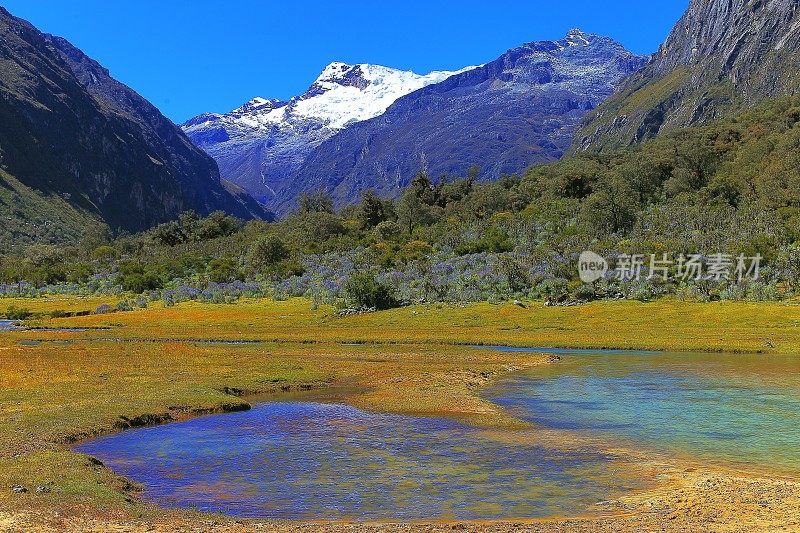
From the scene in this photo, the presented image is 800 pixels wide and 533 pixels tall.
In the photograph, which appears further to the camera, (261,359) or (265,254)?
(265,254)

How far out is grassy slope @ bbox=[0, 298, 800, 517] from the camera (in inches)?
973

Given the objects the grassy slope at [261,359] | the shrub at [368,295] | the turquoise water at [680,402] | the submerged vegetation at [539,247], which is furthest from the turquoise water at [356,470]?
the submerged vegetation at [539,247]

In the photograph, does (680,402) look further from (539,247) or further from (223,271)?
(223,271)

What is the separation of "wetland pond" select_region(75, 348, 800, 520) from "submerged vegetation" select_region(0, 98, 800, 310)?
57.9m

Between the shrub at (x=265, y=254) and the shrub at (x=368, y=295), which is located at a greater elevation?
the shrub at (x=265, y=254)

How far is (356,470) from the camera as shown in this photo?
2325cm

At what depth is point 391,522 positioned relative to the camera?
18219 mm

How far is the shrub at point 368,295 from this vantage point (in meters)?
94.7

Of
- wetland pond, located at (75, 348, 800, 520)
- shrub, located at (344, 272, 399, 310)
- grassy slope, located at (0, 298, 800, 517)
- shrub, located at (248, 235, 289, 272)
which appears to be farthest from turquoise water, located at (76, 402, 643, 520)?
shrub, located at (248, 235, 289, 272)

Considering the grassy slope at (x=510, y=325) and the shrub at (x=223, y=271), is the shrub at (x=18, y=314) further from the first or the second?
the shrub at (x=223, y=271)
